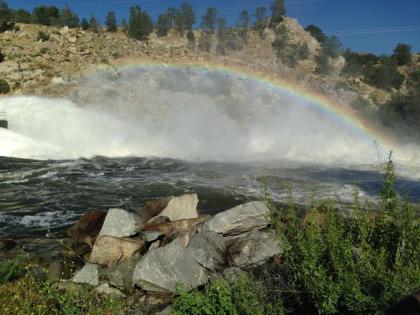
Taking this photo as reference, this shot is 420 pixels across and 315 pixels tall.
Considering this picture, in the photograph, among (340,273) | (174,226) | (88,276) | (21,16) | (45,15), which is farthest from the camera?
(45,15)

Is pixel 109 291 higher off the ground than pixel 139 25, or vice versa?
pixel 139 25

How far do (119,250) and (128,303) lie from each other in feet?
6.21

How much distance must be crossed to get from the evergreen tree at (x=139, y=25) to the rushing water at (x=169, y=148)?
31.5m

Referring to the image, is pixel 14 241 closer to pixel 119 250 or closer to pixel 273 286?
pixel 119 250

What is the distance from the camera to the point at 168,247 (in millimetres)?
7703

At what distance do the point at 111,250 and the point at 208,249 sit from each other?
2.18 metres

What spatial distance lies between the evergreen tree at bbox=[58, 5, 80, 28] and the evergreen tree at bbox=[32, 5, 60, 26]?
40.4 inches

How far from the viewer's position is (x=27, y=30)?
64.8 m

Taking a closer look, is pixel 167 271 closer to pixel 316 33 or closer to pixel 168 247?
pixel 168 247

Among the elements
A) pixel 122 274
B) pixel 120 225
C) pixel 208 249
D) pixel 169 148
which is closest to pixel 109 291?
pixel 122 274

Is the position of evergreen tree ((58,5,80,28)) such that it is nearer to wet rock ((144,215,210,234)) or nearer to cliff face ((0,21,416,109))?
cliff face ((0,21,416,109))

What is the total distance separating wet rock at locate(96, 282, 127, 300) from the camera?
24.5ft

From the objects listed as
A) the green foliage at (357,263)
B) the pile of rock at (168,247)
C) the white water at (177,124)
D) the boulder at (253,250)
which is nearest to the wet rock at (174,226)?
the pile of rock at (168,247)

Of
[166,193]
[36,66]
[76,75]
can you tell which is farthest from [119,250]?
[36,66]
